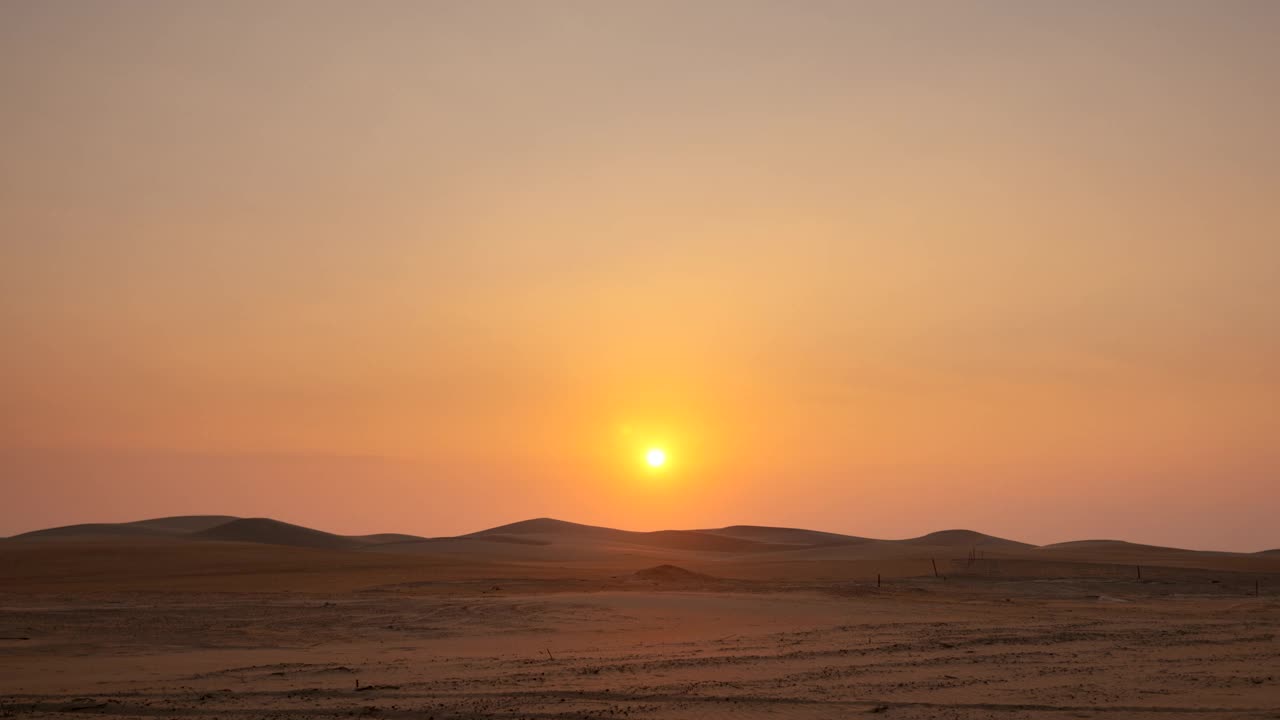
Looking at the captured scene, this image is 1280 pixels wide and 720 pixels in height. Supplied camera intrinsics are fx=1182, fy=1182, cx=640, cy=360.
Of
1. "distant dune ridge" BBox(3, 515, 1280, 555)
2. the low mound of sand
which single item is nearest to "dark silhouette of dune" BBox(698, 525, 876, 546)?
"distant dune ridge" BBox(3, 515, 1280, 555)

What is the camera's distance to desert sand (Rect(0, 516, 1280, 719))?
14.4 metres

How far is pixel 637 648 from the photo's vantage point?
68.2ft

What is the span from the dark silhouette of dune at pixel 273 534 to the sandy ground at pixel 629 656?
80390 millimetres

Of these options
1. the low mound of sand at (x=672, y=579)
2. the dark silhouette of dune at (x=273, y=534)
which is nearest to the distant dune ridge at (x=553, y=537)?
the dark silhouette of dune at (x=273, y=534)

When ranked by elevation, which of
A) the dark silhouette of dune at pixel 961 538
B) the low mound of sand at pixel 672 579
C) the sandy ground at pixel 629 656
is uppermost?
the dark silhouette of dune at pixel 961 538

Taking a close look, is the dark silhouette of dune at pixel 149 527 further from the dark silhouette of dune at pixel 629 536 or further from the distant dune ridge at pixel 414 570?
the distant dune ridge at pixel 414 570

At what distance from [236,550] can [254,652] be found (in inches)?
2091

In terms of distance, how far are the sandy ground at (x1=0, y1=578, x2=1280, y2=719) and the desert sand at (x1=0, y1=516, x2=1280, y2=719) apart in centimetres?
7

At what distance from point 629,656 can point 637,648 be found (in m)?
1.41

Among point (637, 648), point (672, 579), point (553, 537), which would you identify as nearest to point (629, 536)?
point (553, 537)

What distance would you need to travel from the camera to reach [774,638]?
22344 mm

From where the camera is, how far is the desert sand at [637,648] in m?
14.4

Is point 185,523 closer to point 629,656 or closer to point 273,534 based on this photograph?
point 273,534

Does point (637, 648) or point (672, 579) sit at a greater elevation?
point (672, 579)
